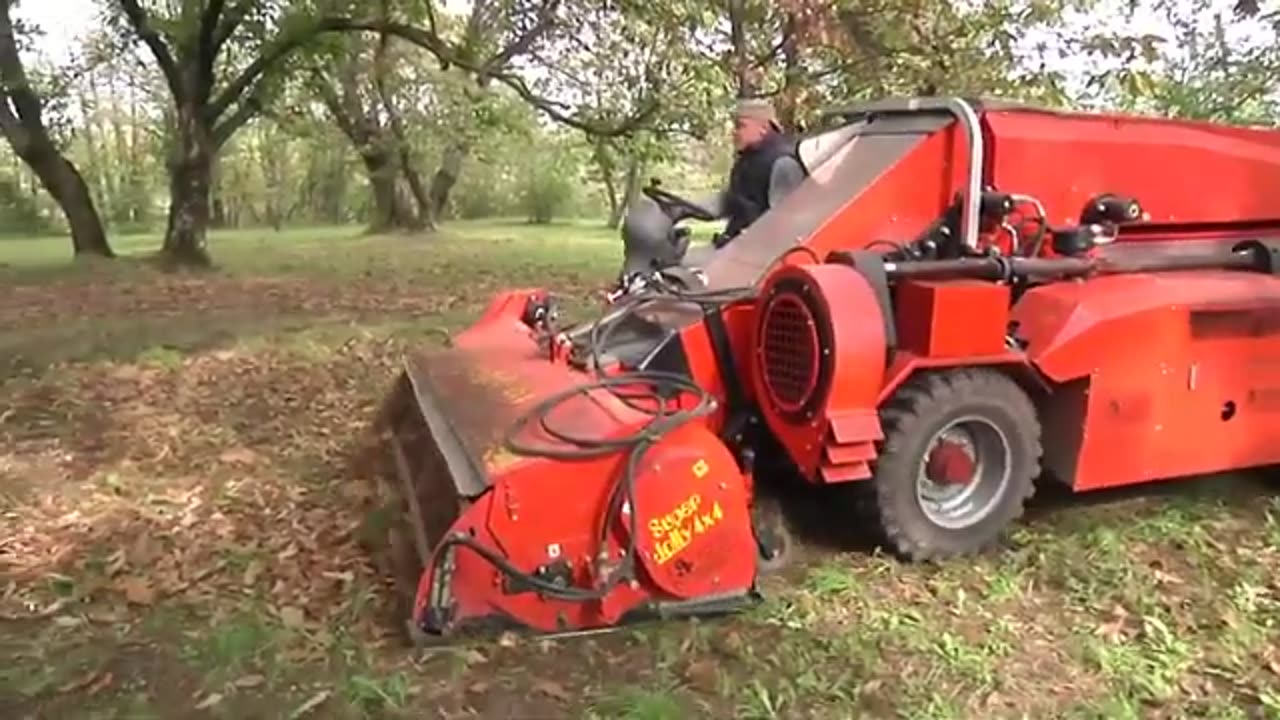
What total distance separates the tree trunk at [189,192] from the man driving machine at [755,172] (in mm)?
9555

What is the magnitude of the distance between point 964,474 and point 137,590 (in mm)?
2656

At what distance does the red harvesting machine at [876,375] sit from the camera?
3256 mm

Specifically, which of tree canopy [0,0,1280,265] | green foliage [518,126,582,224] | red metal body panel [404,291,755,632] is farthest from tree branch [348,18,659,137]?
green foliage [518,126,582,224]

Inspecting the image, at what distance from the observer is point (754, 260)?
446 cm

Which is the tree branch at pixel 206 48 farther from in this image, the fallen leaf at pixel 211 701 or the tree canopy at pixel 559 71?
the fallen leaf at pixel 211 701

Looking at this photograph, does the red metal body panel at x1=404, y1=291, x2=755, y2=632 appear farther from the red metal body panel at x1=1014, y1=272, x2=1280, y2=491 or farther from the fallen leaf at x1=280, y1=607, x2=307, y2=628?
the red metal body panel at x1=1014, y1=272, x2=1280, y2=491

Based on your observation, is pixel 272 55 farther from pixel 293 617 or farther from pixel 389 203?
pixel 389 203

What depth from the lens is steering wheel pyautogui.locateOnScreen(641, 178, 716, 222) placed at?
528cm

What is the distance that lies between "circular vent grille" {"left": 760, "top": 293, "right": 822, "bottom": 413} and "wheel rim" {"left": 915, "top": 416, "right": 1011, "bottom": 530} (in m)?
0.50

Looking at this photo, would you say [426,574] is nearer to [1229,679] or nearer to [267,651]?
[267,651]

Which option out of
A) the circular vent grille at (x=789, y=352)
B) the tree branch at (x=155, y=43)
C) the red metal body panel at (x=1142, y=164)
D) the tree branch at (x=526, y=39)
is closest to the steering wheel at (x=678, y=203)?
the red metal body panel at (x=1142, y=164)

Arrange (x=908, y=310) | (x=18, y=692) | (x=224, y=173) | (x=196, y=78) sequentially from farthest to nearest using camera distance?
(x=224, y=173) < (x=196, y=78) < (x=908, y=310) < (x=18, y=692)

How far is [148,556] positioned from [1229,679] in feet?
10.9

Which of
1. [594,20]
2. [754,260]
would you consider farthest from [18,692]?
[594,20]
